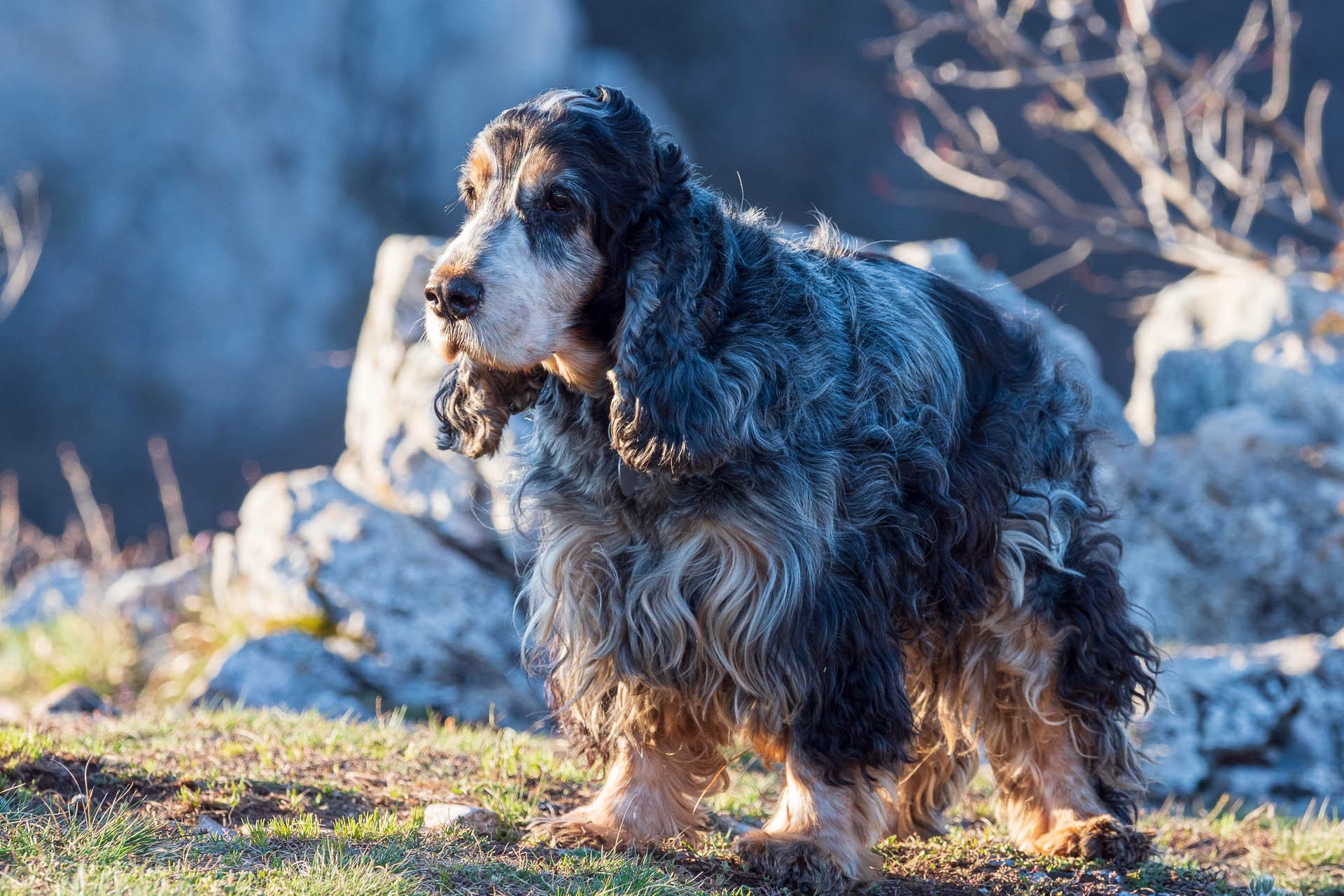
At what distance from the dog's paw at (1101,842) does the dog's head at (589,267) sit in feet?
5.87

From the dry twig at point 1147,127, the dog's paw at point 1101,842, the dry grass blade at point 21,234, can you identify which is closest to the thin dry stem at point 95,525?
the dry grass blade at point 21,234

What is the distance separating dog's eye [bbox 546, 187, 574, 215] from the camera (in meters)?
3.15

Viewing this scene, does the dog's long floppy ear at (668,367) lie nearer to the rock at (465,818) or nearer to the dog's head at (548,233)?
the dog's head at (548,233)

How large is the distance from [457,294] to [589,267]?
0.36 metres

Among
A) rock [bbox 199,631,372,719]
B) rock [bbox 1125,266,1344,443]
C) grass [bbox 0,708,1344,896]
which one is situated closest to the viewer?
grass [bbox 0,708,1344,896]

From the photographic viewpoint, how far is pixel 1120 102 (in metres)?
21.1

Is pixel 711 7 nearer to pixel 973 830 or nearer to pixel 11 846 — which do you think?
pixel 973 830

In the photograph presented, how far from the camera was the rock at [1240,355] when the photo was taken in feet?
28.8

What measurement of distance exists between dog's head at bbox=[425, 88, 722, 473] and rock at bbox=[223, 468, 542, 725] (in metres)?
4.56

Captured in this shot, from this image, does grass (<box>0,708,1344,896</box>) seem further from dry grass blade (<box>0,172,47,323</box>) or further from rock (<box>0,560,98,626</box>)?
dry grass blade (<box>0,172,47,323</box>)

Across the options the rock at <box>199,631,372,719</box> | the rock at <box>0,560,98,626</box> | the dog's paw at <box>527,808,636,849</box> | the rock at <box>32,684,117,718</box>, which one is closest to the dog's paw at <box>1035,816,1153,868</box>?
the dog's paw at <box>527,808,636,849</box>

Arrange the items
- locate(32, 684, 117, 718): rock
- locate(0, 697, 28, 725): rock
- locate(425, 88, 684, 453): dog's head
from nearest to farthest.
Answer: locate(425, 88, 684, 453): dog's head
locate(0, 697, 28, 725): rock
locate(32, 684, 117, 718): rock

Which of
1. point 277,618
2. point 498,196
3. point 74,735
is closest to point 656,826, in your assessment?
point 498,196

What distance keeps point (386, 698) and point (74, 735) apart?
285 centimetres
